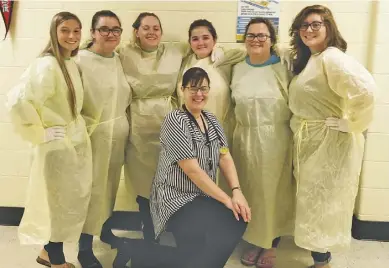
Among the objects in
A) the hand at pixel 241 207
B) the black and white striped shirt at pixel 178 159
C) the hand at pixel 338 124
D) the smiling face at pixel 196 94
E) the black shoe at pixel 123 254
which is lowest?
the black shoe at pixel 123 254

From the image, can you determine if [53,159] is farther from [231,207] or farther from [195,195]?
[231,207]

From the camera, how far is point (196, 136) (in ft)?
6.40

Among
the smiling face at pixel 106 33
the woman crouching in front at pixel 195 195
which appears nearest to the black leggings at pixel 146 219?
the woman crouching in front at pixel 195 195

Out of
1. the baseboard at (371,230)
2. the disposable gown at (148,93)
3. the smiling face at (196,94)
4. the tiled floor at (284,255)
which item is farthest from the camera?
the baseboard at (371,230)

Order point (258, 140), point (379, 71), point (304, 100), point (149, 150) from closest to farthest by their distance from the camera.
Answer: point (304, 100)
point (258, 140)
point (149, 150)
point (379, 71)

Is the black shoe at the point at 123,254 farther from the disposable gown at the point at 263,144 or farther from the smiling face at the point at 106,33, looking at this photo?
the smiling face at the point at 106,33

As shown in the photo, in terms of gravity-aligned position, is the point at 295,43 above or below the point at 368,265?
above

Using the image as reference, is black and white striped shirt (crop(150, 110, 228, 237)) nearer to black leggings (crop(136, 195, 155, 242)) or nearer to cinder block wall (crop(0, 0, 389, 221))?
black leggings (crop(136, 195, 155, 242))

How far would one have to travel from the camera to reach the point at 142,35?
2.20 m

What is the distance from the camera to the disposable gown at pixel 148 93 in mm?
2225

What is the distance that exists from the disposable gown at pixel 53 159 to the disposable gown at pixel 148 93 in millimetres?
305

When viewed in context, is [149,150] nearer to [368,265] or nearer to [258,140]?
[258,140]

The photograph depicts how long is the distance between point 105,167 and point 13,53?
1036 mm

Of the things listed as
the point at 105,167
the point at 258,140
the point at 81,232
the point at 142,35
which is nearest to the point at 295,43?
the point at 258,140
